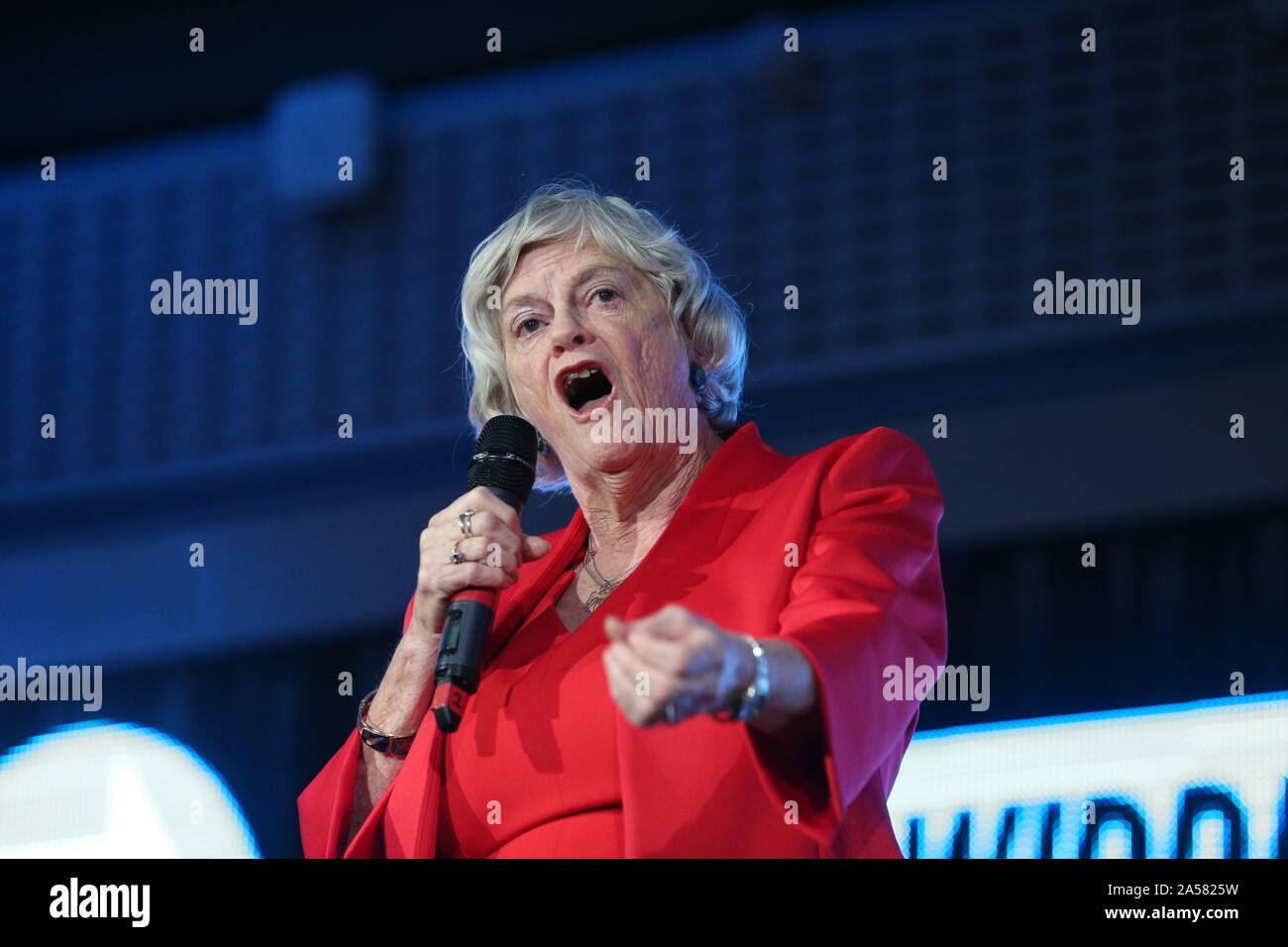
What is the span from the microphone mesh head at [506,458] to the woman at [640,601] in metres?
0.11

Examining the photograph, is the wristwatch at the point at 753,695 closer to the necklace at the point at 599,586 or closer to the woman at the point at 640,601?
the woman at the point at 640,601

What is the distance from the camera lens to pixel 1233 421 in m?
2.47

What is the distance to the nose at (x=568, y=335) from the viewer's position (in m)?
1.86

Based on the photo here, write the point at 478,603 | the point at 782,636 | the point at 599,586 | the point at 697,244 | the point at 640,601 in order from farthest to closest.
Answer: the point at 697,244 → the point at 599,586 → the point at 640,601 → the point at 478,603 → the point at 782,636

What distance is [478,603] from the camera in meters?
1.51

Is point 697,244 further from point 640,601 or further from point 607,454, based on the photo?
point 640,601

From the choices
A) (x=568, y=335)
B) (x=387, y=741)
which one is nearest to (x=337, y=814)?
(x=387, y=741)

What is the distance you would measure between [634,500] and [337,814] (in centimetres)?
53

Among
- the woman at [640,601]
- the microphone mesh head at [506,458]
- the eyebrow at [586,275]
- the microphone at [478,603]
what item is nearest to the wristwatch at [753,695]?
the woman at [640,601]

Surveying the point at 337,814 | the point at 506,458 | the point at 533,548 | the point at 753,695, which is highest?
the point at 506,458

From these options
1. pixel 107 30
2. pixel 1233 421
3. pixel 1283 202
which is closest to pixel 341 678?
pixel 107 30

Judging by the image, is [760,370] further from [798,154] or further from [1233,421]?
[1233,421]

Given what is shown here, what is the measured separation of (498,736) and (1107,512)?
135 cm

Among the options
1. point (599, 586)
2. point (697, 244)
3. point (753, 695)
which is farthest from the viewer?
point (697, 244)
